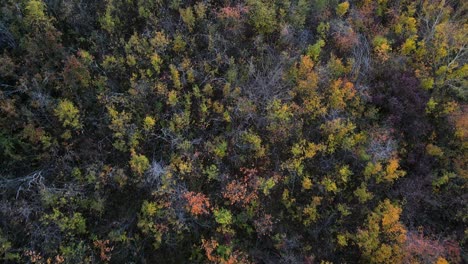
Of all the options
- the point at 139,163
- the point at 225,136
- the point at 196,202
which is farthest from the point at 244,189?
the point at 139,163

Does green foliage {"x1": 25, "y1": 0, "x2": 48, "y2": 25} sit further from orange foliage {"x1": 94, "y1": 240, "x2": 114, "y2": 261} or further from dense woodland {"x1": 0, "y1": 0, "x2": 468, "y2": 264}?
orange foliage {"x1": 94, "y1": 240, "x2": 114, "y2": 261}

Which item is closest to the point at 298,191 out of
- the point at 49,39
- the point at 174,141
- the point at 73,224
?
the point at 174,141

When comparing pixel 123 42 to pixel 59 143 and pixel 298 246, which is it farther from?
pixel 298 246

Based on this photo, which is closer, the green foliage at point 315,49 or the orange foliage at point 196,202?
the orange foliage at point 196,202

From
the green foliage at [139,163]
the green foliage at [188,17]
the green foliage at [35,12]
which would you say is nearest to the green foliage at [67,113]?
the green foliage at [139,163]

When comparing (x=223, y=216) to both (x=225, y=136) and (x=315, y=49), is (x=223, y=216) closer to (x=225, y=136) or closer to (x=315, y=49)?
(x=225, y=136)

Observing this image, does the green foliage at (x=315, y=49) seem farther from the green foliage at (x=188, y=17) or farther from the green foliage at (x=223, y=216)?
the green foliage at (x=223, y=216)

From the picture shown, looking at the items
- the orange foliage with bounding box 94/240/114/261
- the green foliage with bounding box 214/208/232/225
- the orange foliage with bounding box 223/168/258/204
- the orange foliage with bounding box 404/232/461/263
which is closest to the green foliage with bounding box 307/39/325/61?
the orange foliage with bounding box 223/168/258/204

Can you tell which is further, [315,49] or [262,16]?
[315,49]
